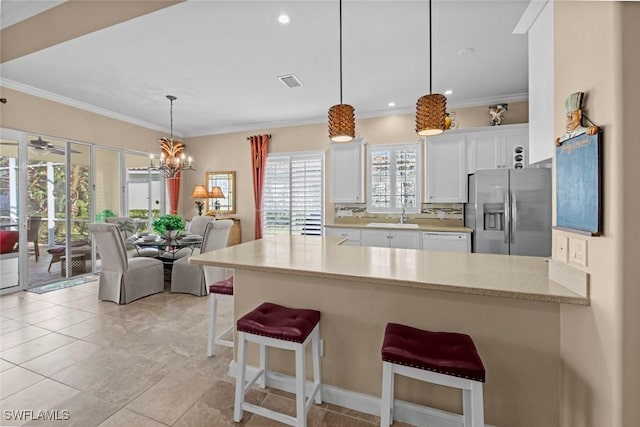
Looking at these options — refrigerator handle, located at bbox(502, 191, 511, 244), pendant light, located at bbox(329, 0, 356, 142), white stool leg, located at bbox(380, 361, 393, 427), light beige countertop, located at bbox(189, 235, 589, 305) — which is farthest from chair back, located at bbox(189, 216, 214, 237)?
refrigerator handle, located at bbox(502, 191, 511, 244)

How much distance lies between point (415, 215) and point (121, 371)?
4257 mm

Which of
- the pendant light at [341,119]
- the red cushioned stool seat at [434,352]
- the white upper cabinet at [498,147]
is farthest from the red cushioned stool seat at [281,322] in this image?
the white upper cabinet at [498,147]

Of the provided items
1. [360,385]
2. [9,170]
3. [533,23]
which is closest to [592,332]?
[360,385]

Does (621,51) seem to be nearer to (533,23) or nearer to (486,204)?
(533,23)

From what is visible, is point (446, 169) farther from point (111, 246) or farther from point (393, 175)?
point (111, 246)

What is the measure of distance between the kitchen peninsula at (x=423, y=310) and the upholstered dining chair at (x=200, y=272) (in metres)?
1.87

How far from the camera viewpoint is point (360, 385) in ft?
5.95

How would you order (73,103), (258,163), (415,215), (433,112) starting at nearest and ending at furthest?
1. (433,112)
2. (73,103)
3. (415,215)
4. (258,163)

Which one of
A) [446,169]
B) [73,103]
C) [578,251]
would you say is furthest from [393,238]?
[73,103]

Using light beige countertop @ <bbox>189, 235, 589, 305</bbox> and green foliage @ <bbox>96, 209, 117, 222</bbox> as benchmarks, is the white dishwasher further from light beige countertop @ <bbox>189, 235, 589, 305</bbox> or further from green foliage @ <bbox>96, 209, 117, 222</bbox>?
green foliage @ <bbox>96, 209, 117, 222</bbox>

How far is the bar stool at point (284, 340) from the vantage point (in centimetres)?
156

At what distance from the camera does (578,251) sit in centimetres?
128

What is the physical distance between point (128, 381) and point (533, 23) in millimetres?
3814

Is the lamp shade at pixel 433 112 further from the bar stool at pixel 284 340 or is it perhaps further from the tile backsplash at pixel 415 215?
the tile backsplash at pixel 415 215
